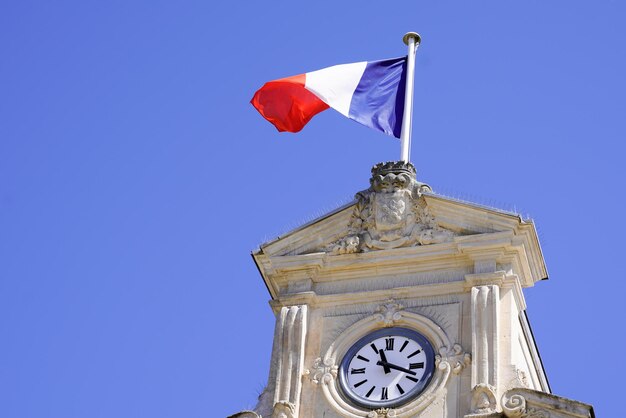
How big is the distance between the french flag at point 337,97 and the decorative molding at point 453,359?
646 centimetres

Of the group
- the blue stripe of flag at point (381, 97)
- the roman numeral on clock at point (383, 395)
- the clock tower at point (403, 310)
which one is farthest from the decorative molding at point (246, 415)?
the blue stripe of flag at point (381, 97)

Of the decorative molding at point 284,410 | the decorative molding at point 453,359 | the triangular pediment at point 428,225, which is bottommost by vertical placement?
the decorative molding at point 284,410

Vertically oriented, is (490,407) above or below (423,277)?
below

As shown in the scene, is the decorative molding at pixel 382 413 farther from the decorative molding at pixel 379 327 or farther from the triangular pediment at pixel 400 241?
the triangular pediment at pixel 400 241

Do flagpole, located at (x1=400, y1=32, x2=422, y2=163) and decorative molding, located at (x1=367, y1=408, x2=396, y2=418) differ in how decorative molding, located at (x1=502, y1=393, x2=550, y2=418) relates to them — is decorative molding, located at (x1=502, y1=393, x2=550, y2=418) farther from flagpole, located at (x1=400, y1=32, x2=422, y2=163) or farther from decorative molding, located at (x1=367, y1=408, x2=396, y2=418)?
flagpole, located at (x1=400, y1=32, x2=422, y2=163)

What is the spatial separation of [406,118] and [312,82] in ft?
7.36

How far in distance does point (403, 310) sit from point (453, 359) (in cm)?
167

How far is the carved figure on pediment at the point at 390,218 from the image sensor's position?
36.0 m

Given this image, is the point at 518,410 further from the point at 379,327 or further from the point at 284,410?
the point at 284,410

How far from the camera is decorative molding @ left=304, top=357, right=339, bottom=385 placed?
34.7 metres

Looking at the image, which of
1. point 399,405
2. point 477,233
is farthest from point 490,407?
point 477,233

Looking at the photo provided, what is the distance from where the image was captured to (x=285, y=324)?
35.7 meters

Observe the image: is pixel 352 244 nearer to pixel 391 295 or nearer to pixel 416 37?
pixel 391 295

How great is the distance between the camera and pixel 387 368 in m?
34.5
